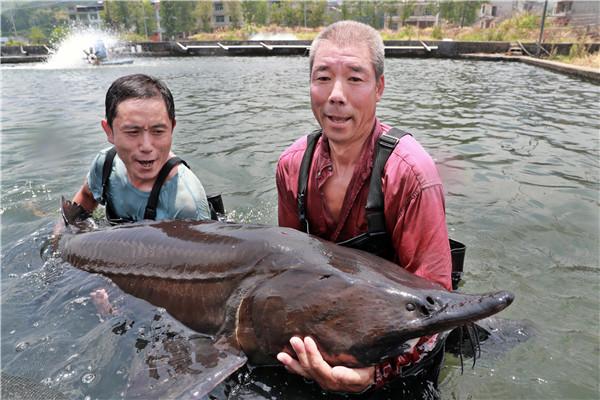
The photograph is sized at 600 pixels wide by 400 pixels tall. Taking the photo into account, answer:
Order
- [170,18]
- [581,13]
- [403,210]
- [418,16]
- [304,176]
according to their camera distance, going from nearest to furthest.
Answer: [403,210], [304,176], [581,13], [170,18], [418,16]

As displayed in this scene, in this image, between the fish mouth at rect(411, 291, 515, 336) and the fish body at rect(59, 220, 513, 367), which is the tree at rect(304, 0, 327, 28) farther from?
the fish mouth at rect(411, 291, 515, 336)

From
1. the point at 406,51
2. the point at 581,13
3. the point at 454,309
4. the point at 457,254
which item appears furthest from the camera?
the point at 581,13

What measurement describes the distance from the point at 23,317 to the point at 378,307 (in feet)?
8.09

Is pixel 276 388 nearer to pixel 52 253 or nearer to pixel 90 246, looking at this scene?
pixel 90 246

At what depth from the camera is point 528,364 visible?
9.89 feet

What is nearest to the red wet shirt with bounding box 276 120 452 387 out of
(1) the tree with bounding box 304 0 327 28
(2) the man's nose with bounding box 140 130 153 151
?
(2) the man's nose with bounding box 140 130 153 151

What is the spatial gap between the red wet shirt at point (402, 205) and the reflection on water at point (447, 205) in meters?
0.93

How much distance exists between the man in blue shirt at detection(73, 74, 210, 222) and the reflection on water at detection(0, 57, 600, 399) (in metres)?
0.72

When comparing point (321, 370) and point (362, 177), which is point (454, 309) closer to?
point (321, 370)

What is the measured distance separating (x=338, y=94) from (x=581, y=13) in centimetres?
6230

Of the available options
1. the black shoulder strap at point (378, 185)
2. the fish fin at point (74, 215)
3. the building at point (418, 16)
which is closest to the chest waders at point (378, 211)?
the black shoulder strap at point (378, 185)

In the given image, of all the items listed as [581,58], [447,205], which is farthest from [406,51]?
[447,205]

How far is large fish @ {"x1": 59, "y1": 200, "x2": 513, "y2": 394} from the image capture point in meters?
1.88

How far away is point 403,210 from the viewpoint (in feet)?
8.11
